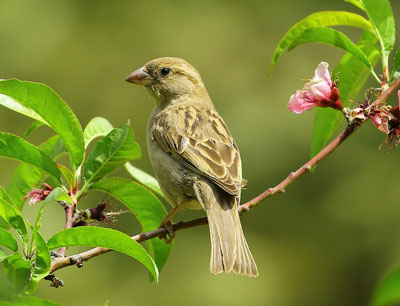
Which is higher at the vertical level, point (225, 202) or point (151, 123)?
point (151, 123)

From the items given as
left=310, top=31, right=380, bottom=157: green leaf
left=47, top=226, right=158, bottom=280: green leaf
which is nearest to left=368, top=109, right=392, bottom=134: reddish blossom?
left=310, top=31, right=380, bottom=157: green leaf

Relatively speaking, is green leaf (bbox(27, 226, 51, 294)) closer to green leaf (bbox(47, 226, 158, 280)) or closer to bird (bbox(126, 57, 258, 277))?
green leaf (bbox(47, 226, 158, 280))

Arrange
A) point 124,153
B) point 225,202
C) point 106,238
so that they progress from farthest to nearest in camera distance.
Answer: point 225,202 < point 124,153 < point 106,238

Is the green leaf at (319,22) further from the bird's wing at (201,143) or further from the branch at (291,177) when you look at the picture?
the bird's wing at (201,143)

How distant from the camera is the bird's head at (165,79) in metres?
5.03

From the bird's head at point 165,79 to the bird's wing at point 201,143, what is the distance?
0.23m

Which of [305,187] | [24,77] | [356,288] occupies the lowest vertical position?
[356,288]

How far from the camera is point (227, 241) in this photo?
11.9ft

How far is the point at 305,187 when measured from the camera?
8.20 m

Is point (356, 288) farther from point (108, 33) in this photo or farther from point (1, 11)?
point (1, 11)

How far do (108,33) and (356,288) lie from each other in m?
4.49

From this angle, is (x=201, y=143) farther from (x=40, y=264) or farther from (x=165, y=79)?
(x=40, y=264)

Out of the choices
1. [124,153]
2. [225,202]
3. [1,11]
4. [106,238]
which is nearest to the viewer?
[106,238]

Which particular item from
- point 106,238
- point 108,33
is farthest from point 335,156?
→ point 106,238
